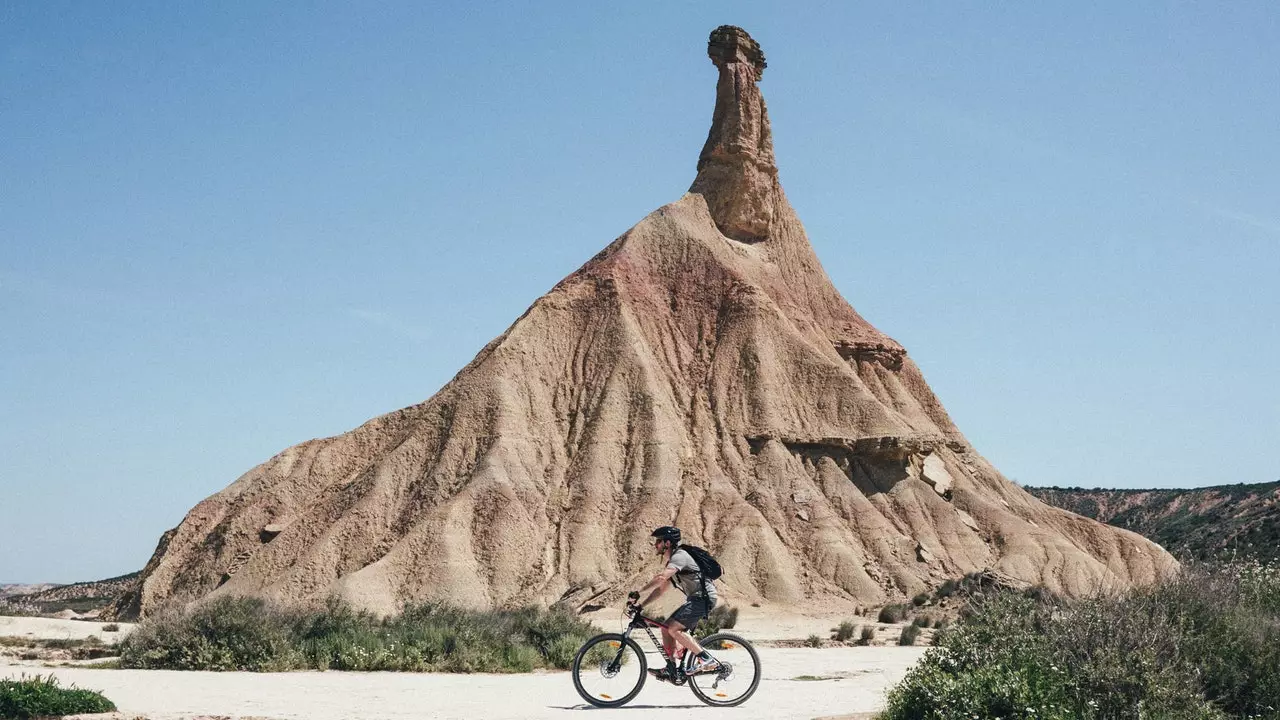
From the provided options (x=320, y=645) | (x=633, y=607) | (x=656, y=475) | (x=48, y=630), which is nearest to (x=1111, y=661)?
(x=633, y=607)

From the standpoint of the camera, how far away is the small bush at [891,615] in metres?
40.2

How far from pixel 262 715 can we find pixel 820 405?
1755 inches

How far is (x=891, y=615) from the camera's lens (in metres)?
40.4

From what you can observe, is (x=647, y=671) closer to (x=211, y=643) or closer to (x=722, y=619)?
(x=211, y=643)

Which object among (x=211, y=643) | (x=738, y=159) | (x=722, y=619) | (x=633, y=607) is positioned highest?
(x=738, y=159)

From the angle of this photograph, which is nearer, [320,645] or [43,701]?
[43,701]

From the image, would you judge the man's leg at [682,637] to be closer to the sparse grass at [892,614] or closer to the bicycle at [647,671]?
the bicycle at [647,671]

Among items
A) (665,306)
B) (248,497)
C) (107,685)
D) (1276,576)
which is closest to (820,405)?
(665,306)

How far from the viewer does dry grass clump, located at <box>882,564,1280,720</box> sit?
486 inches

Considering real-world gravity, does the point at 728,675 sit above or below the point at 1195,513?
below

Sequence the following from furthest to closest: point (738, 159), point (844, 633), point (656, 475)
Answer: point (738, 159)
point (656, 475)
point (844, 633)

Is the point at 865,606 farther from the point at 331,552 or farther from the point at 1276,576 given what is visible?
the point at 1276,576

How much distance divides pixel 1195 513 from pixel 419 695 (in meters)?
87.0

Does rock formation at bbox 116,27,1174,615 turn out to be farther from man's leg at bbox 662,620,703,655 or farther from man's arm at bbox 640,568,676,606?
man's arm at bbox 640,568,676,606
